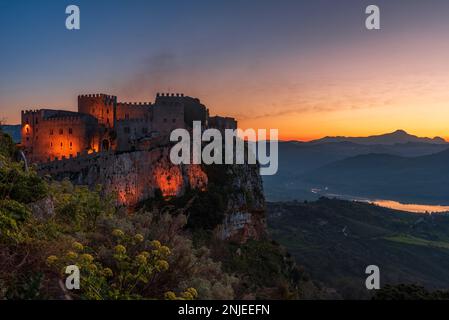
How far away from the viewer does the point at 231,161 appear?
73062 millimetres

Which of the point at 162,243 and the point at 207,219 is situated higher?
the point at 162,243

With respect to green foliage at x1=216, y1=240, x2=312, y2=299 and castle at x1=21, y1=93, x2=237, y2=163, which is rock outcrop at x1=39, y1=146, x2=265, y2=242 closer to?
green foliage at x1=216, y1=240, x2=312, y2=299

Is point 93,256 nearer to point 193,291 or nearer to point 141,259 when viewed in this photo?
point 141,259

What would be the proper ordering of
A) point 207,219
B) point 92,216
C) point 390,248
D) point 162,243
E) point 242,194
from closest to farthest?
point 162,243
point 92,216
point 207,219
point 242,194
point 390,248

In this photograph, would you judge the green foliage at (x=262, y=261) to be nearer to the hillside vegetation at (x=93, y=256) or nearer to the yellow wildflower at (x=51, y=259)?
the hillside vegetation at (x=93, y=256)

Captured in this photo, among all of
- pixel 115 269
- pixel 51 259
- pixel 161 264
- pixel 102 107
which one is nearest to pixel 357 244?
pixel 102 107

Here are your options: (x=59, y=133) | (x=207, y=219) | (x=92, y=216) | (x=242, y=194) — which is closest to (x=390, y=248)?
(x=242, y=194)

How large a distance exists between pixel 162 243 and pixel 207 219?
4981 cm

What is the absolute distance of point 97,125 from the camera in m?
70.1

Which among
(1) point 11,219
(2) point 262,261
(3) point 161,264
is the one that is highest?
(1) point 11,219

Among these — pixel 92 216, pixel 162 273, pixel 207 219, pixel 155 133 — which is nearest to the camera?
pixel 162 273

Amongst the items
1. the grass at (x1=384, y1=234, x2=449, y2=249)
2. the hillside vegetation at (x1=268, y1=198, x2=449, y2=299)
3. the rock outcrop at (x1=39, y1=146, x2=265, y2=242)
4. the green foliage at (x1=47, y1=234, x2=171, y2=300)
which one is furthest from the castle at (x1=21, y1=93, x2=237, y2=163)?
the grass at (x1=384, y1=234, x2=449, y2=249)

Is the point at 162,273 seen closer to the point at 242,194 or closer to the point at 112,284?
the point at 112,284

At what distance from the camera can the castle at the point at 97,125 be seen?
6600 cm
